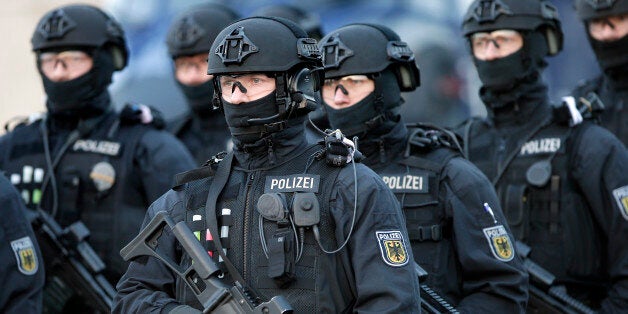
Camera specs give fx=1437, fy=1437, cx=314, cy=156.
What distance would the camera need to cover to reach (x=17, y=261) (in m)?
6.74

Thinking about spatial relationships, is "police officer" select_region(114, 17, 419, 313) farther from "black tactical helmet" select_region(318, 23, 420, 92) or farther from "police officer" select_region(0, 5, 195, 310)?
"police officer" select_region(0, 5, 195, 310)

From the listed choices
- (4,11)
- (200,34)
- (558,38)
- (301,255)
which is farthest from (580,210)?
(4,11)

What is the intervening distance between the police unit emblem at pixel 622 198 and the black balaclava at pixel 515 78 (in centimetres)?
90

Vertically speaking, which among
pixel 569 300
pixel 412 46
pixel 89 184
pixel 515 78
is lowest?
pixel 569 300

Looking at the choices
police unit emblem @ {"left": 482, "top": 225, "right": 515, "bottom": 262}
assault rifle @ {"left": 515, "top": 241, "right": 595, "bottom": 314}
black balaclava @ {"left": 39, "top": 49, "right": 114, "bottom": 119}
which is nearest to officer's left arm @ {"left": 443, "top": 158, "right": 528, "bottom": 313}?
police unit emblem @ {"left": 482, "top": 225, "right": 515, "bottom": 262}

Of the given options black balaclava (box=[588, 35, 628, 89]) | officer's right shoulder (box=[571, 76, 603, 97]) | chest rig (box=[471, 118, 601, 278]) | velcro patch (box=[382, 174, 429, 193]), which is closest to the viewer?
velcro patch (box=[382, 174, 429, 193])

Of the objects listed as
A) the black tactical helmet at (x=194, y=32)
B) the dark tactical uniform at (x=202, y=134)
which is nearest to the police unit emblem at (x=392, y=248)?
the dark tactical uniform at (x=202, y=134)

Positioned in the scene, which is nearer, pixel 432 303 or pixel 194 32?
pixel 432 303

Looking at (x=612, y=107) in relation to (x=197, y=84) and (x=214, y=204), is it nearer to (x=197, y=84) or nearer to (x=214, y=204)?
(x=197, y=84)

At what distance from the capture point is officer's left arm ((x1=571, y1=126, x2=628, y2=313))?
746cm

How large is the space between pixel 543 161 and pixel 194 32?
129 inches

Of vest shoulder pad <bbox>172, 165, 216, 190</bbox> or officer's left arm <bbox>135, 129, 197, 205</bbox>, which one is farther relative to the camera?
officer's left arm <bbox>135, 129, 197, 205</bbox>

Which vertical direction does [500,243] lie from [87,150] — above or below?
below

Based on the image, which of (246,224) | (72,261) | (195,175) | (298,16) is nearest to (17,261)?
(72,261)
